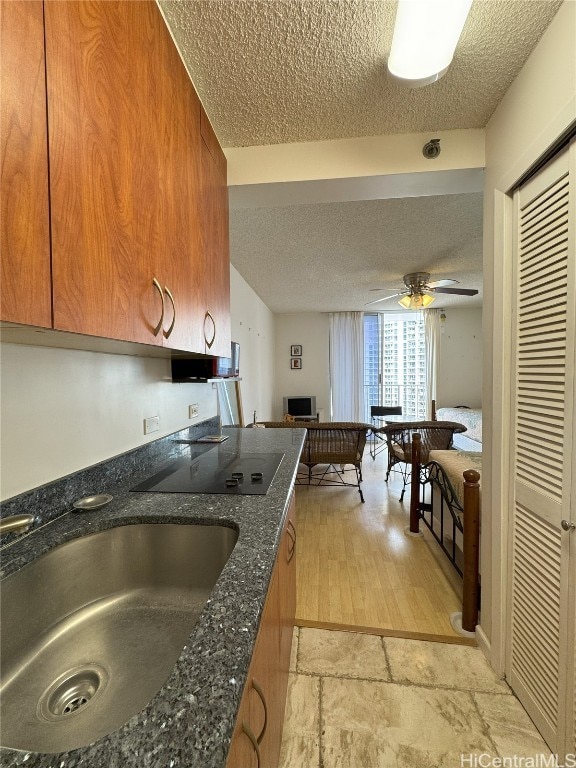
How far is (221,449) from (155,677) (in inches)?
44.4

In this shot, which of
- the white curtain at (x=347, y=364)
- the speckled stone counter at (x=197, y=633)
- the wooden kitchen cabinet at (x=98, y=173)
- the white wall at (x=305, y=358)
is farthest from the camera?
the white wall at (x=305, y=358)

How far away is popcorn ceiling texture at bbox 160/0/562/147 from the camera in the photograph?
93 cm

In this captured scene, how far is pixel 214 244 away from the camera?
129 centimetres

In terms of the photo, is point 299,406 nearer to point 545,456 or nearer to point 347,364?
point 347,364

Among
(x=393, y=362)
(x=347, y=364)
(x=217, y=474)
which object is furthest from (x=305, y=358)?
(x=217, y=474)

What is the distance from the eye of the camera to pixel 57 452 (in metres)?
0.90

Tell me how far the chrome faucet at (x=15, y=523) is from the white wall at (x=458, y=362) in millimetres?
6263

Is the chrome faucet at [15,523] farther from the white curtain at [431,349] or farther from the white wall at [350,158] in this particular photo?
the white curtain at [431,349]

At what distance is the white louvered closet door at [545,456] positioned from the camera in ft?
3.24

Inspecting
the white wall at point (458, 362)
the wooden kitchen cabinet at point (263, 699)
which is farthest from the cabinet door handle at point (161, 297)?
the white wall at point (458, 362)

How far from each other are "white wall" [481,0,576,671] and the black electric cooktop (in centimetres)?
97

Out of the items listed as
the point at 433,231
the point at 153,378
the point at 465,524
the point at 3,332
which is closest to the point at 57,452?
the point at 3,332

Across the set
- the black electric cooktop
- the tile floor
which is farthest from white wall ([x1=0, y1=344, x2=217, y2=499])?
the tile floor

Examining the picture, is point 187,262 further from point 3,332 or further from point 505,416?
point 505,416
